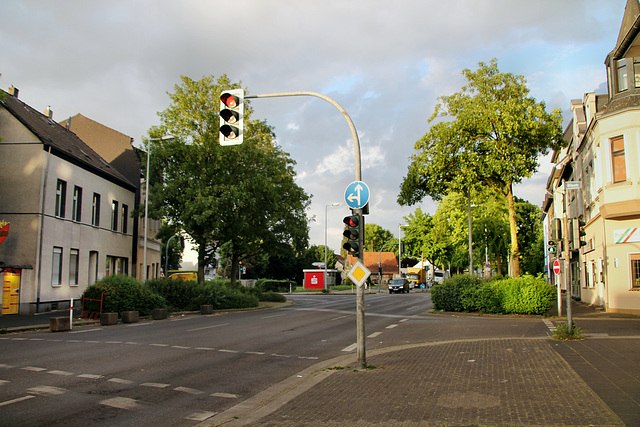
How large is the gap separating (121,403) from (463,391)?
488 centimetres

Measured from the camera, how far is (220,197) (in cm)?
2873

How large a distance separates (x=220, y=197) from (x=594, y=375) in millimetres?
22983

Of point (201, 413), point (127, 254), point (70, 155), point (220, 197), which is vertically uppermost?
point (70, 155)

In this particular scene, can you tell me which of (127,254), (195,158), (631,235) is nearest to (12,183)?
(195,158)

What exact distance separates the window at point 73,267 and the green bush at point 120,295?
7.04 m

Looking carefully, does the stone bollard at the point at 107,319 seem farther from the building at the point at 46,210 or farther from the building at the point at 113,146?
the building at the point at 113,146

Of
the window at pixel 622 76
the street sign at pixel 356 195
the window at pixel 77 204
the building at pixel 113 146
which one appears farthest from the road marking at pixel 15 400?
the building at pixel 113 146

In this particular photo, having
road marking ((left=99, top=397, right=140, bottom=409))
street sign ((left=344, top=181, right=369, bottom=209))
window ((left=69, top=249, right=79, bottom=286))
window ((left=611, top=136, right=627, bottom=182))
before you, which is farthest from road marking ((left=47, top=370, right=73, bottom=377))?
window ((left=611, top=136, right=627, bottom=182))

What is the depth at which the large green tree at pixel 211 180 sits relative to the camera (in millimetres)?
29062

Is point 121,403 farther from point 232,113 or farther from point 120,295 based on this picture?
point 120,295

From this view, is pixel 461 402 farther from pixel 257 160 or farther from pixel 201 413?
pixel 257 160

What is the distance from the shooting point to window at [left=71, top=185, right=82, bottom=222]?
28.7 metres

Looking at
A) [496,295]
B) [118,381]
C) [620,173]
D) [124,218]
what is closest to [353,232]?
[118,381]

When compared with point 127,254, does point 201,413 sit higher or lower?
lower
